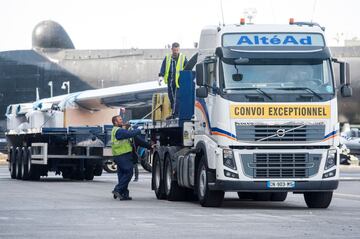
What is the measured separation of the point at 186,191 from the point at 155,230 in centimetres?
840

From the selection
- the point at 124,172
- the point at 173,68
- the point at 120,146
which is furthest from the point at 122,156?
the point at 173,68

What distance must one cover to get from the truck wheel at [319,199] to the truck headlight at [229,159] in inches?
76.7

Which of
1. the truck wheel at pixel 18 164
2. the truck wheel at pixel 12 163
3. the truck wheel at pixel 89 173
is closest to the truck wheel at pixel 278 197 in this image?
the truck wheel at pixel 89 173

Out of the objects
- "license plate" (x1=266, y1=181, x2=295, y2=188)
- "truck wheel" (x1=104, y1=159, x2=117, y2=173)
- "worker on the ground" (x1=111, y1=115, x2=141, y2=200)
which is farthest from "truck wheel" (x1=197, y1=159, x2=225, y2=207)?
"truck wheel" (x1=104, y1=159, x2=117, y2=173)

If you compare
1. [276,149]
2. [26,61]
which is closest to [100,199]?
[276,149]

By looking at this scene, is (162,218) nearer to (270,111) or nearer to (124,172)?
(270,111)

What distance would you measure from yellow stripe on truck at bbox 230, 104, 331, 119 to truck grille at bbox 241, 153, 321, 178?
691mm

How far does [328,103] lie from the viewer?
20.5 m

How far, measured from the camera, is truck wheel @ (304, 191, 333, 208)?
69.2ft

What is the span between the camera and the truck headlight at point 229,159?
20.2m

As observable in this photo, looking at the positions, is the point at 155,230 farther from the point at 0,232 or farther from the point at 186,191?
the point at 186,191

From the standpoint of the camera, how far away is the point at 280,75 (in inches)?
805

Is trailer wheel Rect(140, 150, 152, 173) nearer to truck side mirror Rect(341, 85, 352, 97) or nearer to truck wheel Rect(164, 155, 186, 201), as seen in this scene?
truck wheel Rect(164, 155, 186, 201)

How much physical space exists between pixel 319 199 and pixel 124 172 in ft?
13.6
